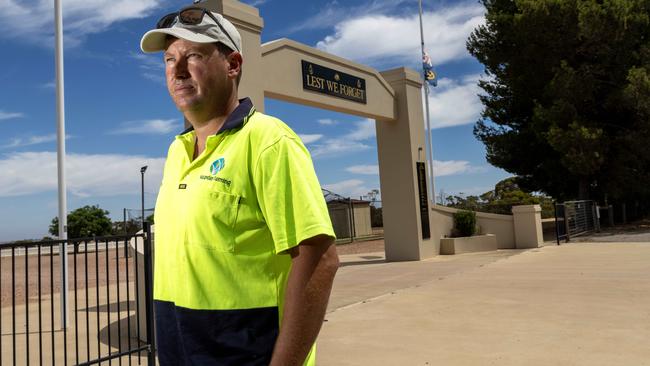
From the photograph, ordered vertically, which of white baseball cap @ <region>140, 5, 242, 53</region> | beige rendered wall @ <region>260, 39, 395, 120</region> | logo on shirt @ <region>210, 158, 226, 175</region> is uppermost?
beige rendered wall @ <region>260, 39, 395, 120</region>

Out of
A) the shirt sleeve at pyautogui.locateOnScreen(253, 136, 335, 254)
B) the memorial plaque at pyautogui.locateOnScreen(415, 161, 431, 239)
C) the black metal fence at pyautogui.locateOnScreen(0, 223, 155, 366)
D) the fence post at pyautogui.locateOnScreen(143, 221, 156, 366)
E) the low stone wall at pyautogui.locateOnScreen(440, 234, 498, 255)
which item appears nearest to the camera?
the shirt sleeve at pyautogui.locateOnScreen(253, 136, 335, 254)

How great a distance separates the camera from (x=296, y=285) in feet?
4.00

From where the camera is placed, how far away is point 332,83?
487 inches

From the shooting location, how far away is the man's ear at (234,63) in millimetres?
1450

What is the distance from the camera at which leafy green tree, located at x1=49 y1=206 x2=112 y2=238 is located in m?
39.2

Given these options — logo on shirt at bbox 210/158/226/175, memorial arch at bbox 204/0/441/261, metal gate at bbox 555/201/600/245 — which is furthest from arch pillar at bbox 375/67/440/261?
logo on shirt at bbox 210/158/226/175

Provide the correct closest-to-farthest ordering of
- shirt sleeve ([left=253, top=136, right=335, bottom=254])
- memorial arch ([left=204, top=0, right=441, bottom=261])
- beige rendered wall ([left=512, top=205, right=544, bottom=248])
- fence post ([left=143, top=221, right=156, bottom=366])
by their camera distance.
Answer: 1. shirt sleeve ([left=253, top=136, right=335, bottom=254])
2. fence post ([left=143, top=221, right=156, bottom=366])
3. memorial arch ([left=204, top=0, right=441, bottom=261])
4. beige rendered wall ([left=512, top=205, right=544, bottom=248])

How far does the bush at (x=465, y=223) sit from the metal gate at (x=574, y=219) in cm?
314

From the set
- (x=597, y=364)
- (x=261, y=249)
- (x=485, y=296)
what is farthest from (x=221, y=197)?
(x=485, y=296)

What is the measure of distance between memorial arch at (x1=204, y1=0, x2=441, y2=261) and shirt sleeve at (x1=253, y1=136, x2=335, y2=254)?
9381 mm

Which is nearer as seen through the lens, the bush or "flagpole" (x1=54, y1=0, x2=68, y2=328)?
"flagpole" (x1=54, y1=0, x2=68, y2=328)

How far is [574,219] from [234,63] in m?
20.9

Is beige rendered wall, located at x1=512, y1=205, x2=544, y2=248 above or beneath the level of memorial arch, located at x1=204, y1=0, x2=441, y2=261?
beneath

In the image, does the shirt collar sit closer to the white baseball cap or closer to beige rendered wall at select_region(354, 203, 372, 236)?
the white baseball cap
